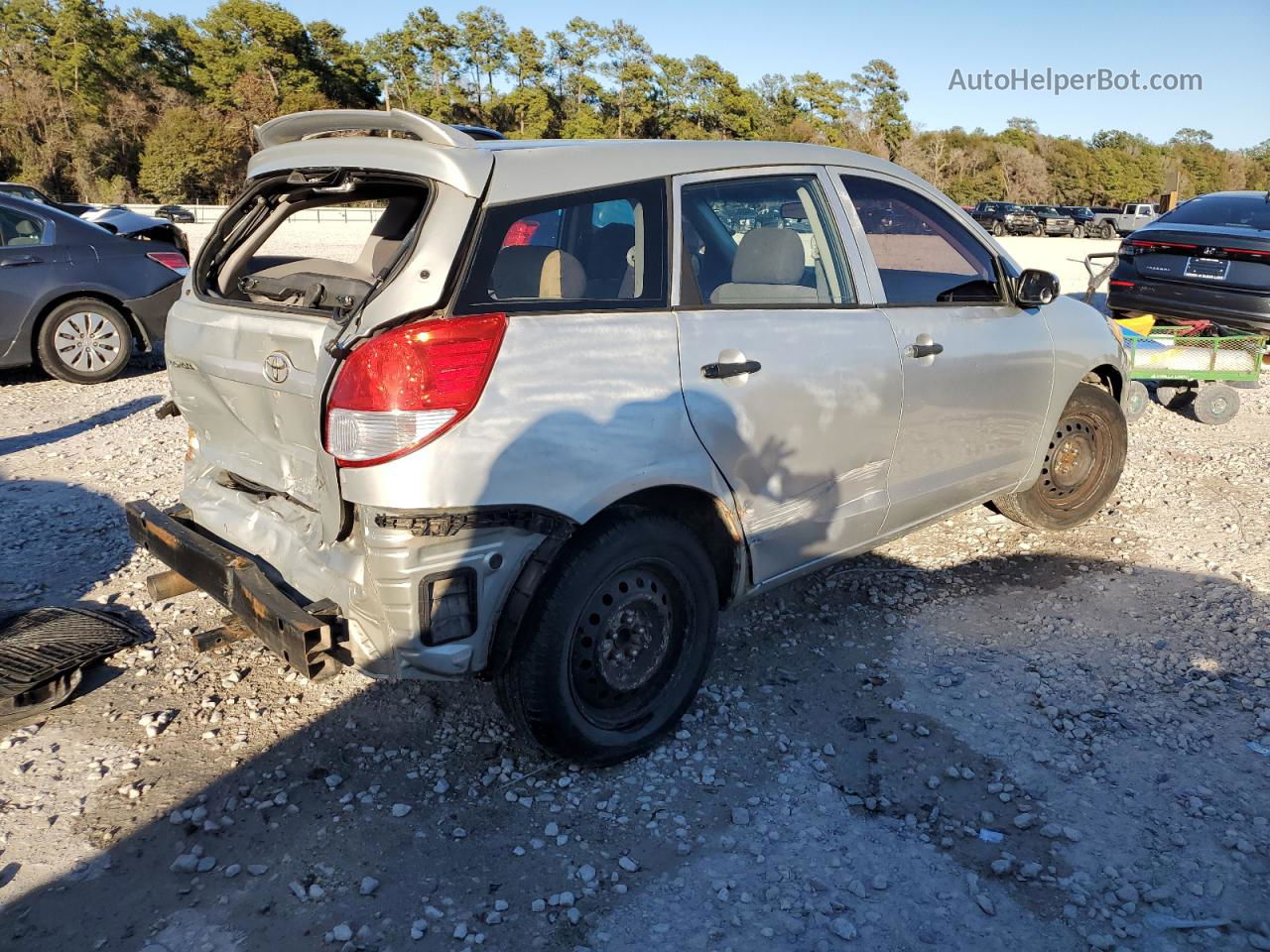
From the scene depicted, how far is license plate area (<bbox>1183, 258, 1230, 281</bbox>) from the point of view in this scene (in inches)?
336

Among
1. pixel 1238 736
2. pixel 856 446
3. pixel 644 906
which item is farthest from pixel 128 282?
pixel 1238 736

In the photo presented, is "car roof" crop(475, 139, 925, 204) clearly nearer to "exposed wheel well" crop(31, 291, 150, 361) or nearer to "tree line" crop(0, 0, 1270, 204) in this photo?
"exposed wheel well" crop(31, 291, 150, 361)

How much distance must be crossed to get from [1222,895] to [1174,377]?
5.78 meters

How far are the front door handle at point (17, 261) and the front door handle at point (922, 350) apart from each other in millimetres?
7601

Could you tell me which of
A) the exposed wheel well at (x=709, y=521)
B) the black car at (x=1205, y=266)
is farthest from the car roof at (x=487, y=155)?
the black car at (x=1205, y=266)

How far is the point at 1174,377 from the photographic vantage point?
7.39m

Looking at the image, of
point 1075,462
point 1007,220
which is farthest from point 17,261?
point 1007,220

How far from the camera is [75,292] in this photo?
323 inches

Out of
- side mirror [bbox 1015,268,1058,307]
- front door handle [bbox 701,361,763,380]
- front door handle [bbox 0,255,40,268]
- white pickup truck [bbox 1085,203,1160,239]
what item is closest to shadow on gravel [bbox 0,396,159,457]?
front door handle [bbox 0,255,40,268]

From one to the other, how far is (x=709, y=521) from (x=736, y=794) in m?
0.91

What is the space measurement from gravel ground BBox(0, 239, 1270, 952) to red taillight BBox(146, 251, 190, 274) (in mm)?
4936

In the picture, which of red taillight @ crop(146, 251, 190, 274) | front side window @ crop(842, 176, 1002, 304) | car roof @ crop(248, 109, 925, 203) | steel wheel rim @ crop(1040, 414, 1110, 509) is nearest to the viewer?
car roof @ crop(248, 109, 925, 203)

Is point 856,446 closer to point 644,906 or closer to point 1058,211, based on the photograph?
point 644,906

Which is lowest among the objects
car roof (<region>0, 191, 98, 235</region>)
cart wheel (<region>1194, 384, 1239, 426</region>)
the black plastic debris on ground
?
the black plastic debris on ground
